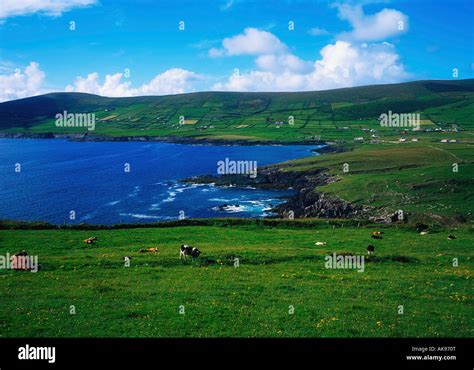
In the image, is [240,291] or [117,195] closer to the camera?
[240,291]

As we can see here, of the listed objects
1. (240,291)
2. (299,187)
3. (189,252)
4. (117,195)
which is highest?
(299,187)

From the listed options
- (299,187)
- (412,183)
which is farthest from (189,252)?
(299,187)

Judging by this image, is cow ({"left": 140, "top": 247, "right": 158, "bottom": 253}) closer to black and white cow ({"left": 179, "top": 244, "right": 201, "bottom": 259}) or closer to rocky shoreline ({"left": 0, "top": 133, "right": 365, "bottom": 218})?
black and white cow ({"left": 179, "top": 244, "right": 201, "bottom": 259})

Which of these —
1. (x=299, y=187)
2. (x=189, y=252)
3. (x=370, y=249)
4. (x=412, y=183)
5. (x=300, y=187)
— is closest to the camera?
(x=189, y=252)

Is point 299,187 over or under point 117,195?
over

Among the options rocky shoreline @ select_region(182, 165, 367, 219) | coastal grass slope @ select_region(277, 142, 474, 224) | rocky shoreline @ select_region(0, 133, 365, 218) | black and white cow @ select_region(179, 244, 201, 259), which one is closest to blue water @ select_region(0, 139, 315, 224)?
rocky shoreline @ select_region(182, 165, 367, 219)

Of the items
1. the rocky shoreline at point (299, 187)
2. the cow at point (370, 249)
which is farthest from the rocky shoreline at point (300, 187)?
the cow at point (370, 249)

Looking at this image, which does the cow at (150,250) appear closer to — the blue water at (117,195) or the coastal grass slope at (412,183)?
the coastal grass slope at (412,183)

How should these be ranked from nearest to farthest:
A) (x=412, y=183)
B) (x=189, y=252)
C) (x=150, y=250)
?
1. (x=189, y=252)
2. (x=150, y=250)
3. (x=412, y=183)

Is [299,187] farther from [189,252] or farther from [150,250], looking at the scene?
[189,252]
